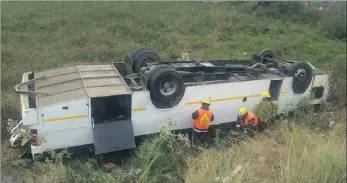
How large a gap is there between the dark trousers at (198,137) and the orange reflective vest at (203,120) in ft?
0.38

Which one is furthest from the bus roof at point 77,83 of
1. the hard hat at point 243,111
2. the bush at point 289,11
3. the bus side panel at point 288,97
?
the bush at point 289,11

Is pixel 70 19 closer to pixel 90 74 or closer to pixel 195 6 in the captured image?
pixel 195 6

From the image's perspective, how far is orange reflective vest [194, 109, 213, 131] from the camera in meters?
5.74

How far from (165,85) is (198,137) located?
107 centimetres

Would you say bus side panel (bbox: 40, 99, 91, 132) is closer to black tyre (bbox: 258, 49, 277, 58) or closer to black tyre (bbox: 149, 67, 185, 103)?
black tyre (bbox: 149, 67, 185, 103)

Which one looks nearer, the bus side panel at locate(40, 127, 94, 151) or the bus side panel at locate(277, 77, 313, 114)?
the bus side panel at locate(40, 127, 94, 151)

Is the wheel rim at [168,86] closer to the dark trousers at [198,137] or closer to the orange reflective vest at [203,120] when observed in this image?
the orange reflective vest at [203,120]

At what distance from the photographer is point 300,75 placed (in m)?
6.83

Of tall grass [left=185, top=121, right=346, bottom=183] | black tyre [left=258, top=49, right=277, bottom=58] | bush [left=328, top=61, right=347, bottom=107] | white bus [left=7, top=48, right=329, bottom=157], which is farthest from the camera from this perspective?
black tyre [left=258, top=49, right=277, bottom=58]

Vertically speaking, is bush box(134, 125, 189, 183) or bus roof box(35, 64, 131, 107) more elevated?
bus roof box(35, 64, 131, 107)

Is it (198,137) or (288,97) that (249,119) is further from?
(288,97)

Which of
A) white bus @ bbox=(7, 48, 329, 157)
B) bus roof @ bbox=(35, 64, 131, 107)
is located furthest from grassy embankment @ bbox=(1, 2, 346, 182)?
bus roof @ bbox=(35, 64, 131, 107)

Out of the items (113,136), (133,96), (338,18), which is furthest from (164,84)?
(338,18)

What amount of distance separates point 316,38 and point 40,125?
12954 mm
